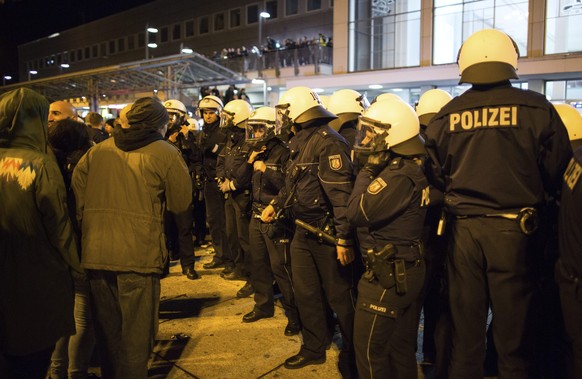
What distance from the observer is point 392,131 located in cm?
318

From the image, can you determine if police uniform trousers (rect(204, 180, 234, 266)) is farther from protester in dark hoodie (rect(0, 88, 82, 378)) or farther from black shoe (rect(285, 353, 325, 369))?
protester in dark hoodie (rect(0, 88, 82, 378))

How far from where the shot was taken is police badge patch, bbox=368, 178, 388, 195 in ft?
9.88

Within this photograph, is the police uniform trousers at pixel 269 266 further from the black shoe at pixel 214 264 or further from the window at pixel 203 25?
the window at pixel 203 25

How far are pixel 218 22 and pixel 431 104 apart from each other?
3611 centimetres

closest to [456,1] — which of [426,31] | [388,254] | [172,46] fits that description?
[426,31]

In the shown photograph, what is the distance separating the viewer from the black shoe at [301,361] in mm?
4102

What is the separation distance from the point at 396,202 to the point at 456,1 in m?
19.1

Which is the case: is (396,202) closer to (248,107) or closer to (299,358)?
(299,358)

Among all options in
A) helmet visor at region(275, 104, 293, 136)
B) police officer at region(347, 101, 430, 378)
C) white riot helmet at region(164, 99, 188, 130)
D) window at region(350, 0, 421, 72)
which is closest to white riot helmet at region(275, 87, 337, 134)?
helmet visor at region(275, 104, 293, 136)

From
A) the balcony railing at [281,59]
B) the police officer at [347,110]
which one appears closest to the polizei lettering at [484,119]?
the police officer at [347,110]

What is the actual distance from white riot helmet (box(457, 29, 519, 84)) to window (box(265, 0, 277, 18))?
33388 mm

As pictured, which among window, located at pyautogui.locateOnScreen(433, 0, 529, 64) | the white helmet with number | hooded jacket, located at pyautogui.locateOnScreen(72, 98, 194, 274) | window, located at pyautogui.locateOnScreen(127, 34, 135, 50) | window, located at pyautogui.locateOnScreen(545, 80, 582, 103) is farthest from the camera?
window, located at pyautogui.locateOnScreen(127, 34, 135, 50)

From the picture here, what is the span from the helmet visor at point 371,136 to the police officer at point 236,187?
2.55 m

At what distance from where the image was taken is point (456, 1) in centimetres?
1958
